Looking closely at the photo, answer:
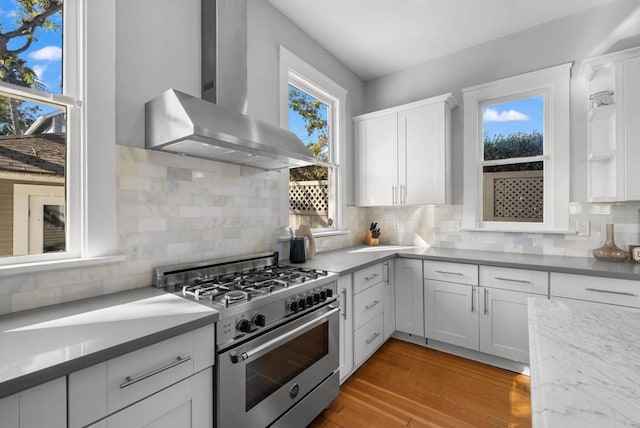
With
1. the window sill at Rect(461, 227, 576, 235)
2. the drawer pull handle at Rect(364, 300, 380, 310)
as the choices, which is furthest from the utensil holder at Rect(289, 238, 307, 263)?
the window sill at Rect(461, 227, 576, 235)

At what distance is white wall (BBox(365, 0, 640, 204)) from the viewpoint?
2441 mm

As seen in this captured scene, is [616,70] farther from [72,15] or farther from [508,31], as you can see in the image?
[72,15]

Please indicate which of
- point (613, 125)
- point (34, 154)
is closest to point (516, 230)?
point (613, 125)

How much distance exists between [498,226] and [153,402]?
304 cm

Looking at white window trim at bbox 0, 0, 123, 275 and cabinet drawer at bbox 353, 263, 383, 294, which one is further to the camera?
cabinet drawer at bbox 353, 263, 383, 294

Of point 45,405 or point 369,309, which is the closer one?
point 45,405

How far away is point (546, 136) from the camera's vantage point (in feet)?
8.89

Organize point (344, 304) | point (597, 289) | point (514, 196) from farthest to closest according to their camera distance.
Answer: point (514, 196) → point (344, 304) → point (597, 289)

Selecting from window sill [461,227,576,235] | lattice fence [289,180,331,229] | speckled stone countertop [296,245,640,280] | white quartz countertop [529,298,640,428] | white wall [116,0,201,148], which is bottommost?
speckled stone countertop [296,245,640,280]

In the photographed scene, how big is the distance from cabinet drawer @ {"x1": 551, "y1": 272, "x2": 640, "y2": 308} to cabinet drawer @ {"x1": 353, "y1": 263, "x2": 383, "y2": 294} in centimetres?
125

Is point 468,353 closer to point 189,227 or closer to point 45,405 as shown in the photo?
point 189,227

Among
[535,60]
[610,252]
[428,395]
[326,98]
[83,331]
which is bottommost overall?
[428,395]

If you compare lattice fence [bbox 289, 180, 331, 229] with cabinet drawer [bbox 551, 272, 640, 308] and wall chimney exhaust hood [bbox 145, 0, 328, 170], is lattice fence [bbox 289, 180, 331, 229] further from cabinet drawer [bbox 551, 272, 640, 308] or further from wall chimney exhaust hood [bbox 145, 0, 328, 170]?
cabinet drawer [bbox 551, 272, 640, 308]

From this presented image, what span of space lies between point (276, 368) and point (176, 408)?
51 cm
